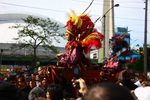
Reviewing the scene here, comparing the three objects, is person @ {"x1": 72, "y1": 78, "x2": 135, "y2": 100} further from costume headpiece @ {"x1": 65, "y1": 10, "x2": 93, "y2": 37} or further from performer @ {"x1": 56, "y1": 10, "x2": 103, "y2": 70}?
costume headpiece @ {"x1": 65, "y1": 10, "x2": 93, "y2": 37}

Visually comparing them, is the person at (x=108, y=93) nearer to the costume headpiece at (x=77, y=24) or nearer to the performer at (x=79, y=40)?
the performer at (x=79, y=40)

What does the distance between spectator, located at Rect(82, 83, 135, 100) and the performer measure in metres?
3.57

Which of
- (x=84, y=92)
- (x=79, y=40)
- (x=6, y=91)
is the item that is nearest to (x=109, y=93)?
(x=84, y=92)

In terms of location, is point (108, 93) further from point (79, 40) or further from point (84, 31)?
point (84, 31)

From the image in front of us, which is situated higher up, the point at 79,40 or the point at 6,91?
the point at 79,40

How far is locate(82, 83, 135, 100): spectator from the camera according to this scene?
882mm

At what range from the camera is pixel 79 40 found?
17.0 ft

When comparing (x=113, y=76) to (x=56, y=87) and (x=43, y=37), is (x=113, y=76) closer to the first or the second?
(x=56, y=87)

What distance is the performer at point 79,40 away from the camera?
4.62 meters

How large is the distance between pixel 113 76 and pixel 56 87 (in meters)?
4.46

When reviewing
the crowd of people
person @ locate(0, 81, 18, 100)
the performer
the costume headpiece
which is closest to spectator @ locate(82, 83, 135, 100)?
the crowd of people

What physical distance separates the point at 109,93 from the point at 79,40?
171 inches

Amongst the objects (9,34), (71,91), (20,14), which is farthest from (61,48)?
(71,91)

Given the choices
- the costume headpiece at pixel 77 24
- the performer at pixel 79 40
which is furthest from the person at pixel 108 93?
the costume headpiece at pixel 77 24
